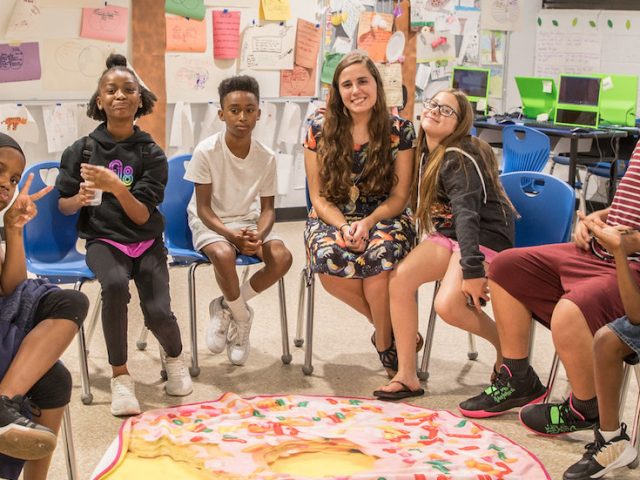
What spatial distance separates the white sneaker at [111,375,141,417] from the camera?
275cm

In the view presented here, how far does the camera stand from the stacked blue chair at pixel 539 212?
2947 mm

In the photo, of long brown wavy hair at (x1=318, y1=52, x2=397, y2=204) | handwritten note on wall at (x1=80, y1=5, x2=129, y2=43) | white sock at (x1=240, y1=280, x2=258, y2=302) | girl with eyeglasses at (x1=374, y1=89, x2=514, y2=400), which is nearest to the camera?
girl with eyeglasses at (x1=374, y1=89, x2=514, y2=400)

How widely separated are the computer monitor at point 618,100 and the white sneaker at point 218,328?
11.1ft

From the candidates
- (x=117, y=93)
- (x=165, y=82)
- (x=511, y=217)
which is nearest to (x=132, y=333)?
(x=117, y=93)

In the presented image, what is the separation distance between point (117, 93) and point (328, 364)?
1256 millimetres

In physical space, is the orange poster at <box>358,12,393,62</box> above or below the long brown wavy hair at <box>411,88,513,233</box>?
above

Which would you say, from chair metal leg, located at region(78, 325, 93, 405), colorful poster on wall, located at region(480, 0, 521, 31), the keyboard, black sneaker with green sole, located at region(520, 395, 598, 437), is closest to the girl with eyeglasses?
black sneaker with green sole, located at region(520, 395, 598, 437)

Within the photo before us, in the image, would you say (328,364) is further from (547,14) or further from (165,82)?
(547,14)

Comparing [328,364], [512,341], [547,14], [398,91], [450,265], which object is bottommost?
[328,364]

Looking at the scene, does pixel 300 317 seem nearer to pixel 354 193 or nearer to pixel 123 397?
pixel 354 193

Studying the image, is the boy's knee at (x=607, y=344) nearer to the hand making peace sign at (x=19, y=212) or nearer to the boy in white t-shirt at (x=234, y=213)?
the boy in white t-shirt at (x=234, y=213)

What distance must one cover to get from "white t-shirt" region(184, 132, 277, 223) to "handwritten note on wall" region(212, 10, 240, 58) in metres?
1.99

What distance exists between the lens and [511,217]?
3.02 meters

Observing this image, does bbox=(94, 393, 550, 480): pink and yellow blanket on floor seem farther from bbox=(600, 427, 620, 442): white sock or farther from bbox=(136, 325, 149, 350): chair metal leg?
bbox=(136, 325, 149, 350): chair metal leg
